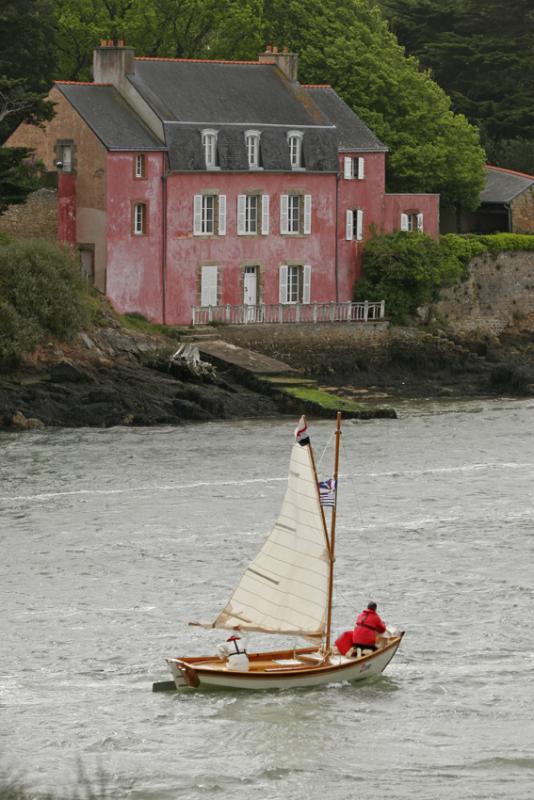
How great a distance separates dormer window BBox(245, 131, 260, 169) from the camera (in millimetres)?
72438

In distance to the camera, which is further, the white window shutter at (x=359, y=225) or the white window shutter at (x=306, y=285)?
the white window shutter at (x=359, y=225)

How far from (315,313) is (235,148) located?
21.1ft

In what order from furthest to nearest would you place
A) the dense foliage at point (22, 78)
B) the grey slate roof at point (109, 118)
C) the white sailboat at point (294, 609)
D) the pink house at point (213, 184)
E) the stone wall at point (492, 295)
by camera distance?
the stone wall at point (492, 295), the pink house at point (213, 184), the grey slate roof at point (109, 118), the dense foliage at point (22, 78), the white sailboat at point (294, 609)

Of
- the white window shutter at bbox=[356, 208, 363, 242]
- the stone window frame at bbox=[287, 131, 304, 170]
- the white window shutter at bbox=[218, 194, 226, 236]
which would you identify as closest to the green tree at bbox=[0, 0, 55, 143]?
the white window shutter at bbox=[218, 194, 226, 236]

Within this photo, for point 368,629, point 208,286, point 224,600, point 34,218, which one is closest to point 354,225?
point 208,286

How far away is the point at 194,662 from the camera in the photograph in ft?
112

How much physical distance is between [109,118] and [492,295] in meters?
17.7

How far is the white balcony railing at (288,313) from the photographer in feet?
235

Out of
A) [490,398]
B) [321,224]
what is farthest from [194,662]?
[321,224]

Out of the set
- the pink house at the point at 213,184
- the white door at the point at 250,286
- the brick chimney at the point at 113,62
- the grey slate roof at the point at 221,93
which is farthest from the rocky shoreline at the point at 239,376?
the brick chimney at the point at 113,62

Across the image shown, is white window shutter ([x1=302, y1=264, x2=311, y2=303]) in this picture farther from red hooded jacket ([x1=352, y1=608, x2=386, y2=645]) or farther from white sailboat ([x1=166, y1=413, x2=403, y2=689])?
red hooded jacket ([x1=352, y1=608, x2=386, y2=645])

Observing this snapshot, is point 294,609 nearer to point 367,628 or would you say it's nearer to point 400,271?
point 367,628

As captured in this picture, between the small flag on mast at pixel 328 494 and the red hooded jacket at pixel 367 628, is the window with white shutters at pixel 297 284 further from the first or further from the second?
the red hooded jacket at pixel 367 628

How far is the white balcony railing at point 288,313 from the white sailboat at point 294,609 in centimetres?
3654
